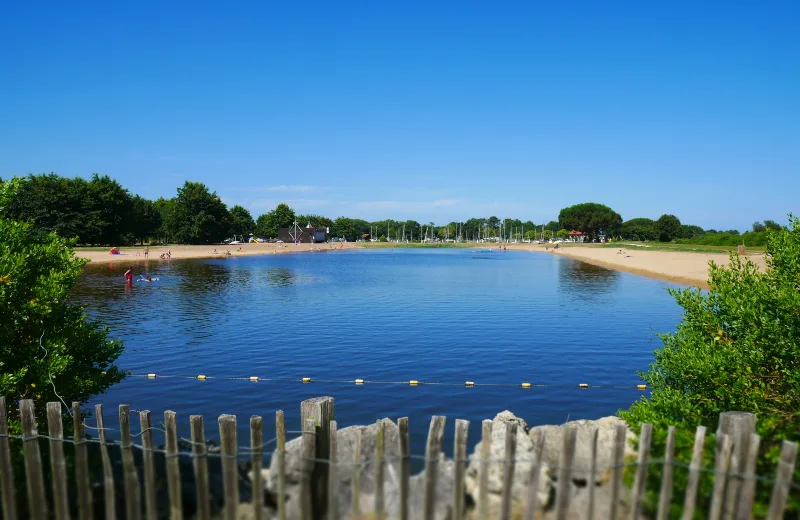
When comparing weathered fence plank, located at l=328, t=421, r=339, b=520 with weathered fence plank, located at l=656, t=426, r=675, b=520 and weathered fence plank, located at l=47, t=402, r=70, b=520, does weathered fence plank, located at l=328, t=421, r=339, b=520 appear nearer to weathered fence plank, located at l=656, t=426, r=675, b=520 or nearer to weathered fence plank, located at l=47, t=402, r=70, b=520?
weathered fence plank, located at l=47, t=402, r=70, b=520

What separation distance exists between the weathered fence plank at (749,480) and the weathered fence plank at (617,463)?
1.07m

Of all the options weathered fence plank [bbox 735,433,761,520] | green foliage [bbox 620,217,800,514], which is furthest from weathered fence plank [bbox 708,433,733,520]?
green foliage [bbox 620,217,800,514]

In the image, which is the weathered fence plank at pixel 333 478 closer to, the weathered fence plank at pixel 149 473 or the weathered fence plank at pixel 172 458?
the weathered fence plank at pixel 172 458

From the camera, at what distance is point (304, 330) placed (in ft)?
109

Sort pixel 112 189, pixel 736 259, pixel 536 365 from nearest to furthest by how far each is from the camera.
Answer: pixel 736 259 → pixel 536 365 → pixel 112 189

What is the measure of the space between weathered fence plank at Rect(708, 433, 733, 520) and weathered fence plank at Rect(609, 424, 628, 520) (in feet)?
2.77

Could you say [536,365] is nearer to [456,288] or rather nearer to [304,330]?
[304,330]

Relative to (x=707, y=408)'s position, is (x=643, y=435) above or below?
above

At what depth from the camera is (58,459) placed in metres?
6.89

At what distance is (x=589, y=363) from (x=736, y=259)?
13064 mm

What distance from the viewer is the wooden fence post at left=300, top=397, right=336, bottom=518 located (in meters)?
→ 7.56

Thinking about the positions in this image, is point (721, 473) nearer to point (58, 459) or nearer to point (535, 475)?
point (535, 475)

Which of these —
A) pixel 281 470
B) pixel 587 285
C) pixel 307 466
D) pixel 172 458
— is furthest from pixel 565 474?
pixel 587 285

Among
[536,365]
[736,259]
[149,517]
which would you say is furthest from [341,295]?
[149,517]
